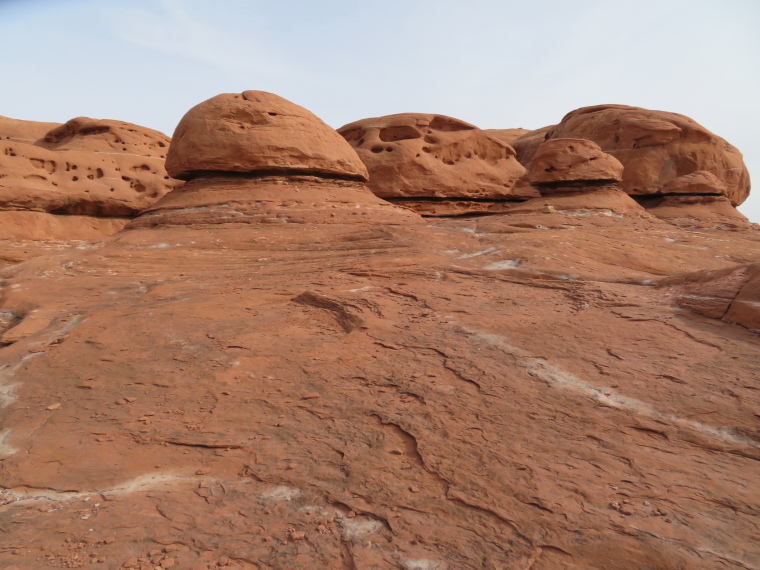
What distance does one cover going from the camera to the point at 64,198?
14.4m

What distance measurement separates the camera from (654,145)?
16.6m

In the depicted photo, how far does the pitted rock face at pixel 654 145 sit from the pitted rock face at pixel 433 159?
3.32 m

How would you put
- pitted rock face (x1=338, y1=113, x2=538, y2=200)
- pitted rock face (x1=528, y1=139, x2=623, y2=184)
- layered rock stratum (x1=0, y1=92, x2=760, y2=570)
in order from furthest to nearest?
pitted rock face (x1=338, y1=113, x2=538, y2=200)
pitted rock face (x1=528, y1=139, x2=623, y2=184)
layered rock stratum (x1=0, y1=92, x2=760, y2=570)

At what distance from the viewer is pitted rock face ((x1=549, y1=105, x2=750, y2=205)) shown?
53.9 feet

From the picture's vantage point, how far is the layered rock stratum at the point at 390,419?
169 centimetres

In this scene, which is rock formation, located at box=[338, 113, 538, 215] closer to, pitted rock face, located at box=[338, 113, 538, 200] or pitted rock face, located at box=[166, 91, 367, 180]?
pitted rock face, located at box=[338, 113, 538, 200]

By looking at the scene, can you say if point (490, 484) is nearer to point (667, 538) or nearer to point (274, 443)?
point (667, 538)

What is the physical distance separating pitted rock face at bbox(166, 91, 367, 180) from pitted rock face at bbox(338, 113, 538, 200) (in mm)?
5971

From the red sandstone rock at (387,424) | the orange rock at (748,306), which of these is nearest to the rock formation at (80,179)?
the red sandstone rock at (387,424)

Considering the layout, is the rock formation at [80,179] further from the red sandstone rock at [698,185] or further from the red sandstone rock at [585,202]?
the red sandstone rock at [698,185]

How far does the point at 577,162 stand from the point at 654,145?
5827 millimetres

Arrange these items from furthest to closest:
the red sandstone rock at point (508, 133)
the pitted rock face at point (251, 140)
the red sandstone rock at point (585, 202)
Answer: the red sandstone rock at point (508, 133) → the red sandstone rock at point (585, 202) → the pitted rock face at point (251, 140)

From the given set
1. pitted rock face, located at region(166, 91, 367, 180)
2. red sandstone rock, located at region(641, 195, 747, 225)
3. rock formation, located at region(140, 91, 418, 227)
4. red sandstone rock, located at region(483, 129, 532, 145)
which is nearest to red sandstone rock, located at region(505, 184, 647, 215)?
red sandstone rock, located at region(641, 195, 747, 225)

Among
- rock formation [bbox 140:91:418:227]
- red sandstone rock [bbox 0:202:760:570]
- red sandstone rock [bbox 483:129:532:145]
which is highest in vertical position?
red sandstone rock [bbox 483:129:532:145]
